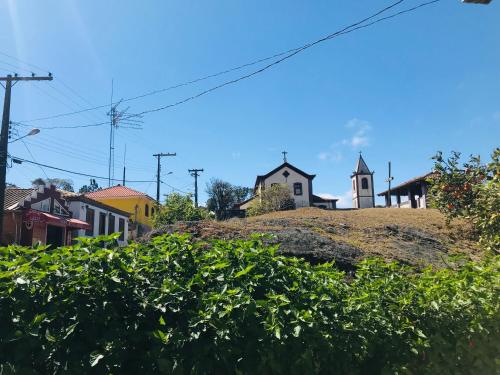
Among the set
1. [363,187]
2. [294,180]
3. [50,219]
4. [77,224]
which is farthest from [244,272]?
[363,187]

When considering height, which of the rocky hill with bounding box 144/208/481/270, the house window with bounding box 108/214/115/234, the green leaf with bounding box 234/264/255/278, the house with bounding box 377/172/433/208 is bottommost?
the green leaf with bounding box 234/264/255/278

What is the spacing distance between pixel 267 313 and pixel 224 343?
0.95ft

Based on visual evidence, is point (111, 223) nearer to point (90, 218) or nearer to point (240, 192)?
point (90, 218)

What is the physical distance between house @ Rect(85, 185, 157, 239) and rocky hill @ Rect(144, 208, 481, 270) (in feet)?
116

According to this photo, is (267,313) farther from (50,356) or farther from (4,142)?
(4,142)

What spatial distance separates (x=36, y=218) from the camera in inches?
950

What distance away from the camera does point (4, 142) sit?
16.8 meters

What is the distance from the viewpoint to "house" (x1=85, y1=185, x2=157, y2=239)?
46250 mm

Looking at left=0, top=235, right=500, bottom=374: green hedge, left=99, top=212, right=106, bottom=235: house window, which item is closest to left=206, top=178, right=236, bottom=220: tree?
left=99, top=212, right=106, bottom=235: house window

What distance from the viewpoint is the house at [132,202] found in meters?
46.2

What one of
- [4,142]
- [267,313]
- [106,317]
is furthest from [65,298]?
[4,142]

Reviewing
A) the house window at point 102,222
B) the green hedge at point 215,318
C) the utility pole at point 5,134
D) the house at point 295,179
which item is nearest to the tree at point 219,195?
the house at point 295,179

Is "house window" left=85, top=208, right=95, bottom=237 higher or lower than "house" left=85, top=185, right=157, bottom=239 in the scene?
lower

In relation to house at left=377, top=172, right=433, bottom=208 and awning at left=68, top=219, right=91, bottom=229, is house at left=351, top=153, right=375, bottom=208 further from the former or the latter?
awning at left=68, top=219, right=91, bottom=229
